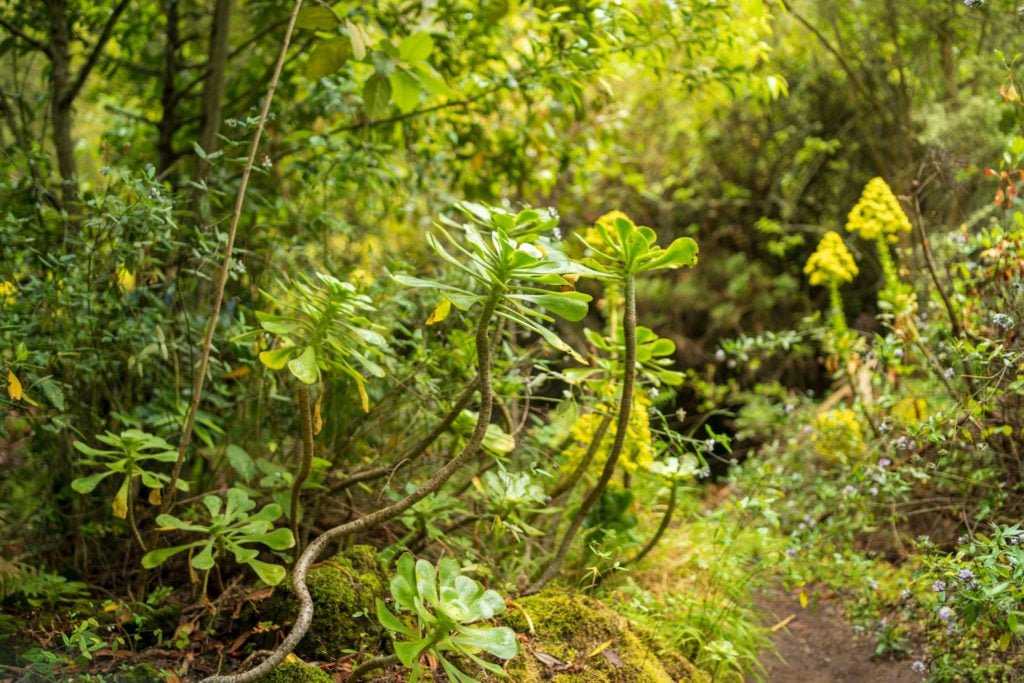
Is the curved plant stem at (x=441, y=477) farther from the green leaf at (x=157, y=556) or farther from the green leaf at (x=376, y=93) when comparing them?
the green leaf at (x=376, y=93)

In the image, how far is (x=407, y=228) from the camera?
17.2ft

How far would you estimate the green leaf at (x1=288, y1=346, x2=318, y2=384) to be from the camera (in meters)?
1.70

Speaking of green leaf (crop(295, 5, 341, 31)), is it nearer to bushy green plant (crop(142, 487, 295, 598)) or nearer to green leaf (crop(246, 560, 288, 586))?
bushy green plant (crop(142, 487, 295, 598))

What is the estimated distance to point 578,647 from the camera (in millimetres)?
2012

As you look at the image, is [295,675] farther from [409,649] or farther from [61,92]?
[61,92]

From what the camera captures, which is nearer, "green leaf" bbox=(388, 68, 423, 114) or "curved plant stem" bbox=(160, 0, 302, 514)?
"curved plant stem" bbox=(160, 0, 302, 514)

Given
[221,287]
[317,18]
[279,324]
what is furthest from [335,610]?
[317,18]

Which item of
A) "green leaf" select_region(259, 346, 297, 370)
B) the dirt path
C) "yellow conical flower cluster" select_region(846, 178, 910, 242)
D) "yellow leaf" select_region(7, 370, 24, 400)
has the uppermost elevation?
"yellow conical flower cluster" select_region(846, 178, 910, 242)

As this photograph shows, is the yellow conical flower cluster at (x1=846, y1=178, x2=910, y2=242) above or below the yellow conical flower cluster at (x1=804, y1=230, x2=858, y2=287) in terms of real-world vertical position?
above

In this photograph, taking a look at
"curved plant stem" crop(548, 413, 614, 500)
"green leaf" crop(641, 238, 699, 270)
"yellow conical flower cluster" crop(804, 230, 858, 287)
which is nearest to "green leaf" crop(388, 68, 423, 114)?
"green leaf" crop(641, 238, 699, 270)

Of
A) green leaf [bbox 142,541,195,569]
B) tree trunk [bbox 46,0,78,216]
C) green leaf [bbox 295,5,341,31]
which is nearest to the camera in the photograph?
green leaf [bbox 142,541,195,569]

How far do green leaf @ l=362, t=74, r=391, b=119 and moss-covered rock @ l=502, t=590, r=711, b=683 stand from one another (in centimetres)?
147

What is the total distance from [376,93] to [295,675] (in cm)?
158

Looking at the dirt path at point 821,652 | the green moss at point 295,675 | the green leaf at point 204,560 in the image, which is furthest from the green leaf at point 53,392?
the dirt path at point 821,652
